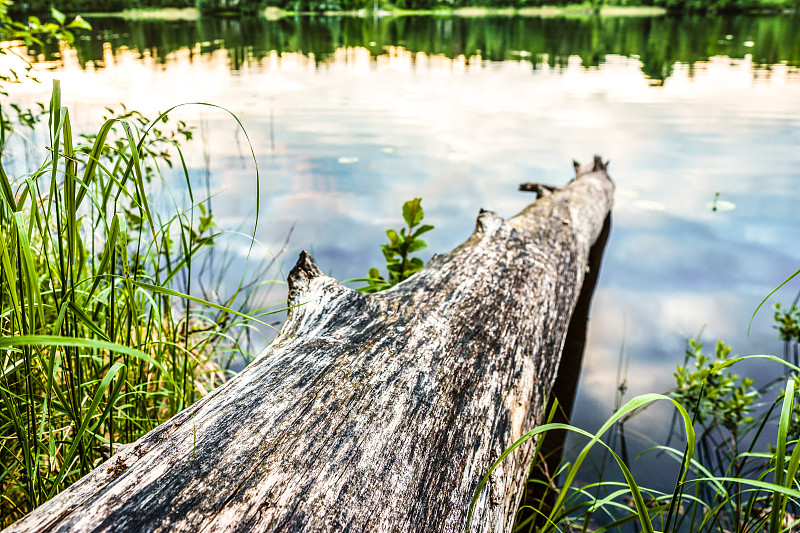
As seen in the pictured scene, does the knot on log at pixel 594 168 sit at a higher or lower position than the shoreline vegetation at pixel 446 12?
lower

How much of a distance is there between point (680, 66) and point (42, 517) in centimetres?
1194

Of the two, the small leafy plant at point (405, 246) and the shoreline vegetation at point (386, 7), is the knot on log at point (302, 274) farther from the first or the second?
the shoreline vegetation at point (386, 7)

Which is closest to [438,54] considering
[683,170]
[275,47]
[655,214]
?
[275,47]

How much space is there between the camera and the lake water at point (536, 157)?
270cm

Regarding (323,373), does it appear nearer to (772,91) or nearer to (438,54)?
(772,91)

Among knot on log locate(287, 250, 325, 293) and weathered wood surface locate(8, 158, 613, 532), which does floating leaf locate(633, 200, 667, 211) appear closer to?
Answer: weathered wood surface locate(8, 158, 613, 532)

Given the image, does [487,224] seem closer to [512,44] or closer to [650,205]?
[650,205]

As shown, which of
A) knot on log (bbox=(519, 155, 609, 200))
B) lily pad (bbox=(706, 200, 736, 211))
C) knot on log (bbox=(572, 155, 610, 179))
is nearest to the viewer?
knot on log (bbox=(519, 155, 609, 200))

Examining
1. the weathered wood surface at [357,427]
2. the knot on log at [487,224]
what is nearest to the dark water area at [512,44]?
the knot on log at [487,224]

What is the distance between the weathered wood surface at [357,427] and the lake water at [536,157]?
2.71ft

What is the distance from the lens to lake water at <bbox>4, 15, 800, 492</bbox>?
8.84 feet

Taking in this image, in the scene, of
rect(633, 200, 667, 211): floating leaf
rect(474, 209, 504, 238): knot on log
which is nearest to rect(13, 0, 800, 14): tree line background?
rect(633, 200, 667, 211): floating leaf

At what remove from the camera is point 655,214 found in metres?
3.77

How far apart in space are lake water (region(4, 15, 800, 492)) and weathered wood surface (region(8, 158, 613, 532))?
2.71ft
